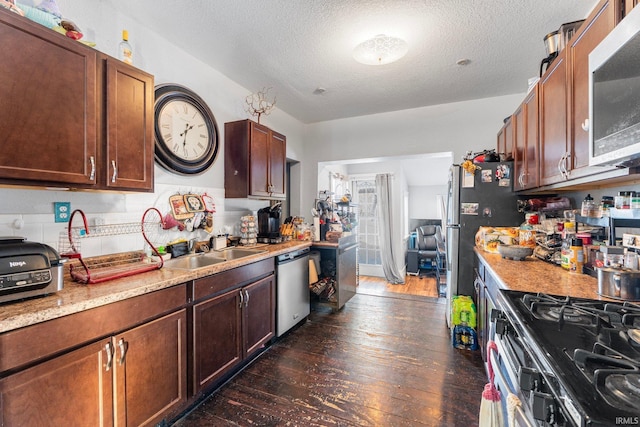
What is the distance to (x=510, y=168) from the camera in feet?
8.24

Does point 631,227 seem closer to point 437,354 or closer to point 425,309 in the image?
point 437,354

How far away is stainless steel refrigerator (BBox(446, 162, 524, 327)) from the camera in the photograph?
2.53 meters

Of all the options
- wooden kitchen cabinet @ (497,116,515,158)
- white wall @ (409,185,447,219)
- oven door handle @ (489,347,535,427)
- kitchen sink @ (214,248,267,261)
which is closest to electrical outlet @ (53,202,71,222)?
kitchen sink @ (214,248,267,261)

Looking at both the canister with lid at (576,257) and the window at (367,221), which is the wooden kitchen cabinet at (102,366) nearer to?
the canister with lid at (576,257)

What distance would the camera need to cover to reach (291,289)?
2715 millimetres

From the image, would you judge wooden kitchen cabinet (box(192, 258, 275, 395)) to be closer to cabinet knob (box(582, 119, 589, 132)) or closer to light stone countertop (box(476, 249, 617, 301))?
light stone countertop (box(476, 249, 617, 301))

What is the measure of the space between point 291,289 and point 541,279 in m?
1.95

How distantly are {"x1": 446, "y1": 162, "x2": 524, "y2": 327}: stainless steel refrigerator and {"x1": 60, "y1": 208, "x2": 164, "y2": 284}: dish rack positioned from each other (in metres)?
2.53

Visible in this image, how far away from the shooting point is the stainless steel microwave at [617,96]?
86 cm

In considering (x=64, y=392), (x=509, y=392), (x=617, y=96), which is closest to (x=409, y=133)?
(x=617, y=96)

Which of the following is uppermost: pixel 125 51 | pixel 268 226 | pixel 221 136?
pixel 125 51

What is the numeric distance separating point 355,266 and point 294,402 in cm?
224

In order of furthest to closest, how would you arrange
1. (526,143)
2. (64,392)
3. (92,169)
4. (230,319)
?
(526,143)
(230,319)
(92,169)
(64,392)

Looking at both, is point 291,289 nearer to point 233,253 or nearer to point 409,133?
point 233,253
